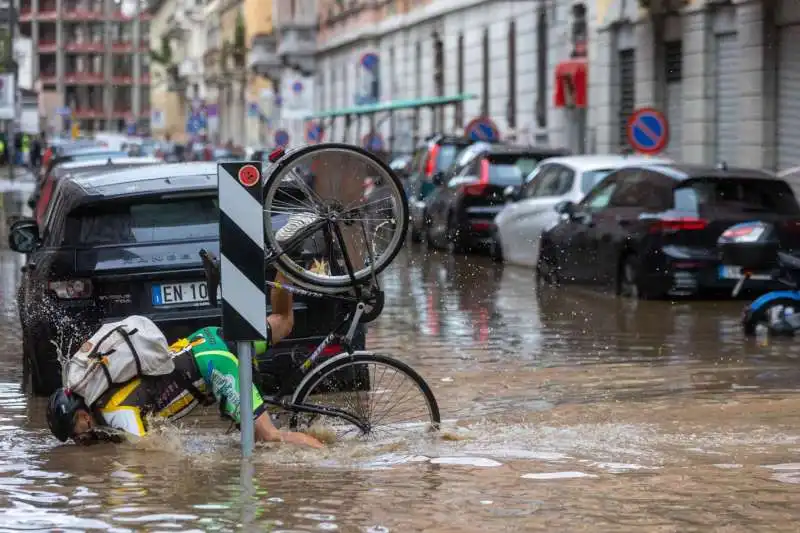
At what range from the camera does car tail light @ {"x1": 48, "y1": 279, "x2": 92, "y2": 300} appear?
1105 cm

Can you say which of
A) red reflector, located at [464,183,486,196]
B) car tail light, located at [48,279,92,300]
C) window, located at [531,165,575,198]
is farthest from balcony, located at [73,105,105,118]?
car tail light, located at [48,279,92,300]

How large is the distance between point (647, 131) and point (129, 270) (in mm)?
16972

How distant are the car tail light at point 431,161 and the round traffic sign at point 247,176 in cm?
2260

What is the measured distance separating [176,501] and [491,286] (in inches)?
525

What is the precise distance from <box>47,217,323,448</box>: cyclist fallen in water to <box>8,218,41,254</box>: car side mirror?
10.3ft

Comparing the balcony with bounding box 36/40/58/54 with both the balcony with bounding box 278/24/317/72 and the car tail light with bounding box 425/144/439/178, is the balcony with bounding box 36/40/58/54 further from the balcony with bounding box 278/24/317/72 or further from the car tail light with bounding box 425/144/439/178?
the car tail light with bounding box 425/144/439/178

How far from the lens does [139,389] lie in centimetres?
905

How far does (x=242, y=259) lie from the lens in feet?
28.8

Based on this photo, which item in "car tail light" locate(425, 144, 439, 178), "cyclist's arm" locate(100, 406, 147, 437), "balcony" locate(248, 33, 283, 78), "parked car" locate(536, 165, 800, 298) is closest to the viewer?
"cyclist's arm" locate(100, 406, 147, 437)

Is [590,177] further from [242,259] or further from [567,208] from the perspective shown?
[242,259]

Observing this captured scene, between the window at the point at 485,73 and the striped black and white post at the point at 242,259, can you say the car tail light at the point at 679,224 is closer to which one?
the striped black and white post at the point at 242,259

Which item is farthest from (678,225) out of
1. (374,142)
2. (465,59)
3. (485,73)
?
(465,59)

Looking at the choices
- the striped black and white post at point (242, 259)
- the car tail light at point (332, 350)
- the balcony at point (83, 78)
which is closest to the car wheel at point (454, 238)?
the car tail light at point (332, 350)

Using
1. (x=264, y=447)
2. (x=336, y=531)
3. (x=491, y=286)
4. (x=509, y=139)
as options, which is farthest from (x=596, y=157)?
(x=509, y=139)
